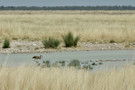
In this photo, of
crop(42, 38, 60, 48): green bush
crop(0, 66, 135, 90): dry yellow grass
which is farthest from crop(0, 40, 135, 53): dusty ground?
crop(0, 66, 135, 90): dry yellow grass

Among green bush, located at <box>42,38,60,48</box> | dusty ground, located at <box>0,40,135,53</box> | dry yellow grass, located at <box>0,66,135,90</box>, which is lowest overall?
dusty ground, located at <box>0,40,135,53</box>

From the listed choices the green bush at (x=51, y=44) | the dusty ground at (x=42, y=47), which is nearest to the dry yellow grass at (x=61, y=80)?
the dusty ground at (x=42, y=47)

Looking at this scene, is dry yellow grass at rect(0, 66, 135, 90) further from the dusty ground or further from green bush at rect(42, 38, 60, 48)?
green bush at rect(42, 38, 60, 48)

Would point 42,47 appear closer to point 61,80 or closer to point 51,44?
point 51,44

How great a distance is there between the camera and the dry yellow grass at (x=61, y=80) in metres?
6.98

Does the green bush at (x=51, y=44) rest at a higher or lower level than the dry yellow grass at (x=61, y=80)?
lower

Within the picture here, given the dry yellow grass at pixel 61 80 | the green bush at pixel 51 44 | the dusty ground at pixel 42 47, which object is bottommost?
the dusty ground at pixel 42 47

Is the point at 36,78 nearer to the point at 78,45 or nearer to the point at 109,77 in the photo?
the point at 109,77

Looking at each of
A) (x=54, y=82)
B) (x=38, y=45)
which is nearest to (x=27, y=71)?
(x=54, y=82)

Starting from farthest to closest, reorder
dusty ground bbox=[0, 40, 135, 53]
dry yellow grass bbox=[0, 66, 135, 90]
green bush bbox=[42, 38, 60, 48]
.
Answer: green bush bbox=[42, 38, 60, 48] → dusty ground bbox=[0, 40, 135, 53] → dry yellow grass bbox=[0, 66, 135, 90]

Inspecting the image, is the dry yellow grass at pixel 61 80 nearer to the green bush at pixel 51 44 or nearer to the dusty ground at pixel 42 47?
the dusty ground at pixel 42 47

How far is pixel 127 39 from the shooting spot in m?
25.7

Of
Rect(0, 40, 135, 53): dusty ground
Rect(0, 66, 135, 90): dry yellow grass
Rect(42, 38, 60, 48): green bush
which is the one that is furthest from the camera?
Rect(42, 38, 60, 48): green bush

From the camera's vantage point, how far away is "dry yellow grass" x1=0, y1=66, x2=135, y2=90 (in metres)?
6.98
